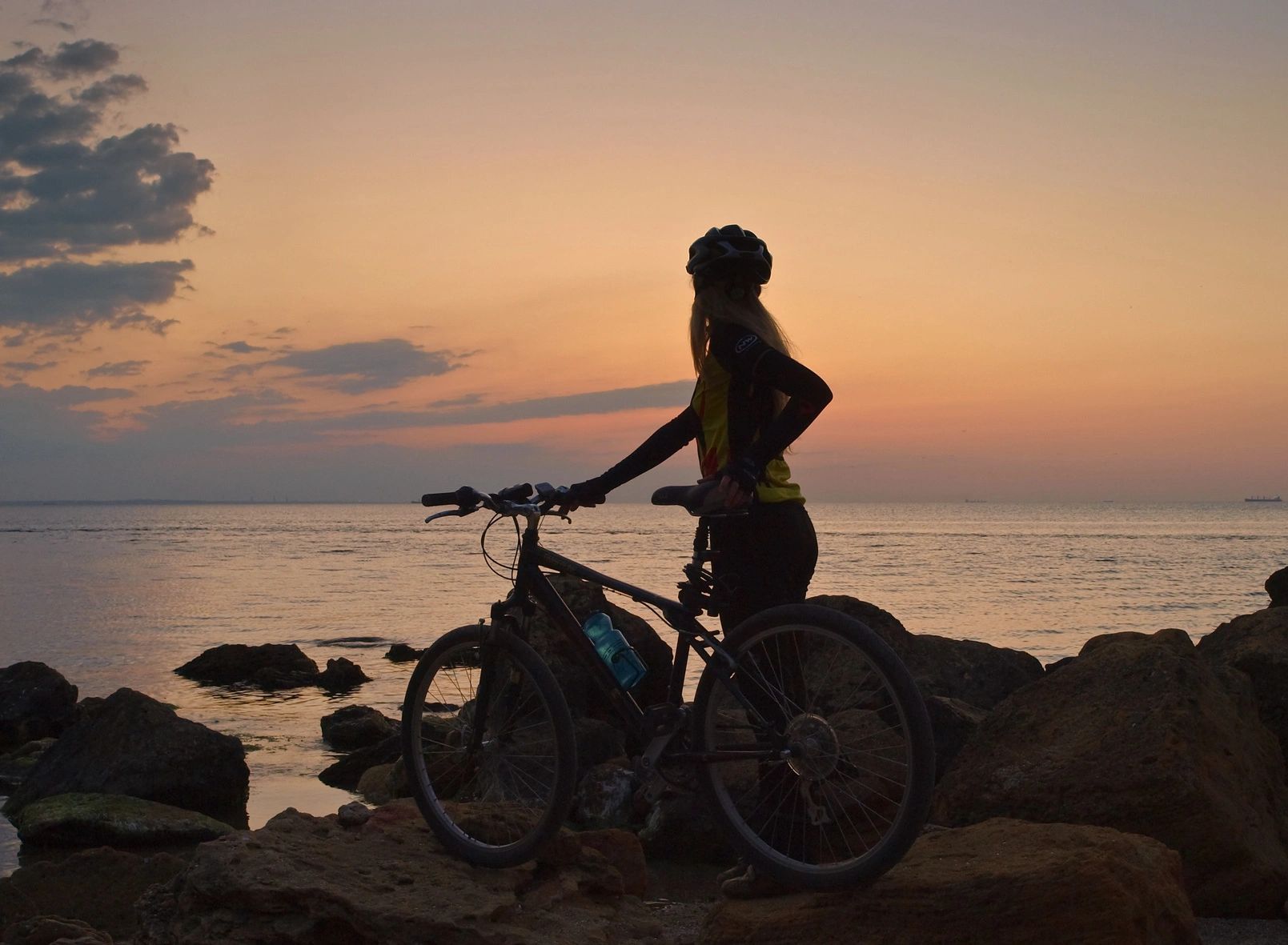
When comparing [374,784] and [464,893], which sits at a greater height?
[464,893]

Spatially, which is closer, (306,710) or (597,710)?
(597,710)

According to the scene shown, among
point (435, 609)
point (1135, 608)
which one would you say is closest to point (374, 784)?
point (435, 609)

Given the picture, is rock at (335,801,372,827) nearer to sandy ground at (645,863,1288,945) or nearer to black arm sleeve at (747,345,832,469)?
sandy ground at (645,863,1288,945)

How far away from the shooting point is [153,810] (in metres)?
8.58

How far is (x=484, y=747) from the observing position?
5.05 m

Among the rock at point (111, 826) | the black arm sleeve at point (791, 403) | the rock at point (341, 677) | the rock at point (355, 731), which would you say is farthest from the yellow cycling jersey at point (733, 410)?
the rock at point (341, 677)

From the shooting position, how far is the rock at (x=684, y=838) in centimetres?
781

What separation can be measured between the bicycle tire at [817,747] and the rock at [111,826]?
5661 mm

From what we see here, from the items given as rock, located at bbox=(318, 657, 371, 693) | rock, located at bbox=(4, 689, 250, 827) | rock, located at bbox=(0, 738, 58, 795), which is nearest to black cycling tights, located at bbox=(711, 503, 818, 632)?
rock, located at bbox=(4, 689, 250, 827)

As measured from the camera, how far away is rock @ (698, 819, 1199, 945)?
383cm

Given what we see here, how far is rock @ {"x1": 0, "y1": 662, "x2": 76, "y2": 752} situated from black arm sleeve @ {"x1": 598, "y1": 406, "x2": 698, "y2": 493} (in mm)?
11207

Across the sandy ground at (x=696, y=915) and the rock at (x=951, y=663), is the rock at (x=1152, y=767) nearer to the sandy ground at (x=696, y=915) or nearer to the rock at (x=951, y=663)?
the sandy ground at (x=696, y=915)

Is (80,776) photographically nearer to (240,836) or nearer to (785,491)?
(240,836)

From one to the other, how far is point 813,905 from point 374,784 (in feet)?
22.5
